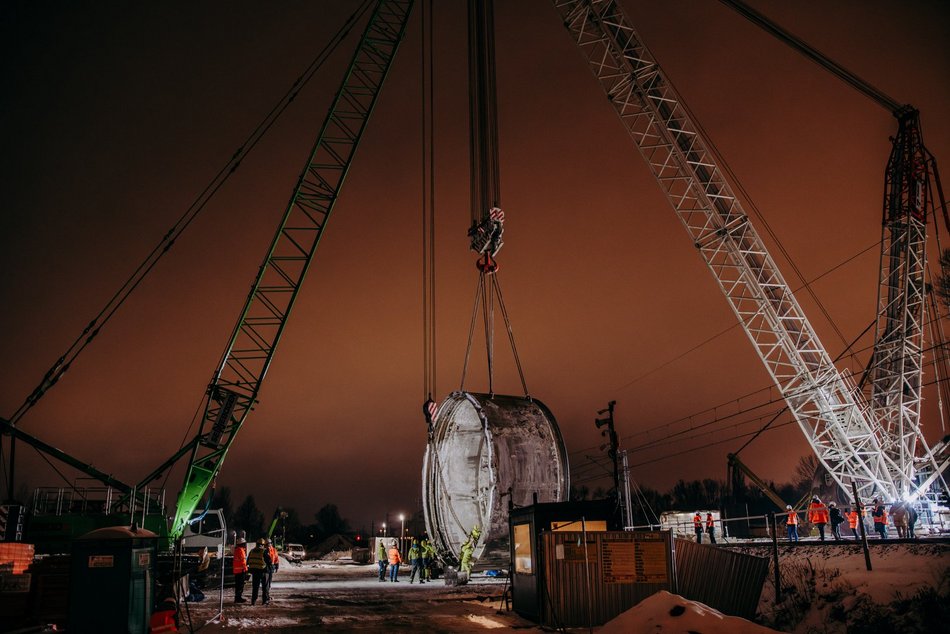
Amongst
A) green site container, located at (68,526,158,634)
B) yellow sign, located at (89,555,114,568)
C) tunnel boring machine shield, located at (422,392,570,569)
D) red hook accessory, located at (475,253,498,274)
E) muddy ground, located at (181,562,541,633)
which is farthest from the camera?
red hook accessory, located at (475,253,498,274)

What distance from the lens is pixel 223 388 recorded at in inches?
966

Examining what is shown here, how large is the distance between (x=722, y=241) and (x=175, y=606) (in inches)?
1157

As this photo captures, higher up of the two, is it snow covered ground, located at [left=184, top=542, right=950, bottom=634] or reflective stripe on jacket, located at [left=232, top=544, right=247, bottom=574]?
reflective stripe on jacket, located at [left=232, top=544, right=247, bottom=574]

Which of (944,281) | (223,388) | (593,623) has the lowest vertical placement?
(593,623)

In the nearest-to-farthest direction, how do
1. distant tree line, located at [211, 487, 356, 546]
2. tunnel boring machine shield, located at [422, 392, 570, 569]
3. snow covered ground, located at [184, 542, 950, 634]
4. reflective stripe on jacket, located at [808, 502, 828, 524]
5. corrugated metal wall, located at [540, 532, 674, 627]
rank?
snow covered ground, located at [184, 542, 950, 634] → corrugated metal wall, located at [540, 532, 674, 627] → tunnel boring machine shield, located at [422, 392, 570, 569] → reflective stripe on jacket, located at [808, 502, 828, 524] → distant tree line, located at [211, 487, 356, 546]

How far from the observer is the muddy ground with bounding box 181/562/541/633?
13.2m

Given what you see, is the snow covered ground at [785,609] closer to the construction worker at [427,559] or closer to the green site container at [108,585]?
the green site container at [108,585]

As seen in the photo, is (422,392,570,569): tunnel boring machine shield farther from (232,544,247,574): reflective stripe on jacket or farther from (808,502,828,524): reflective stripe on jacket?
(808,502,828,524): reflective stripe on jacket

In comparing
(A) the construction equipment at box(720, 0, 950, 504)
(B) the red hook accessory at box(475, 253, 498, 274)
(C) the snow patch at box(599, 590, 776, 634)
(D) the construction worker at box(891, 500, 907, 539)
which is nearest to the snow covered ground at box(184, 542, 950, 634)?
(C) the snow patch at box(599, 590, 776, 634)

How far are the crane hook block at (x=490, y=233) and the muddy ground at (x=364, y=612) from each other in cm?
1128

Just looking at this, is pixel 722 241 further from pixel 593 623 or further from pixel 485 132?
pixel 593 623

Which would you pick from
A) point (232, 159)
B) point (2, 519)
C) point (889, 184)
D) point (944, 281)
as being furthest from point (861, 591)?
point (944, 281)

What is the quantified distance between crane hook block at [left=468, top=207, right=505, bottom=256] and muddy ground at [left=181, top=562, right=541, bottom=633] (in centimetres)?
1128

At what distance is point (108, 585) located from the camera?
36.1ft
